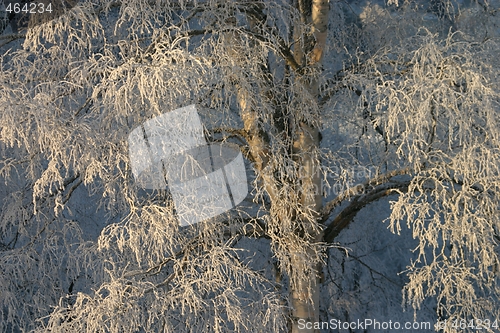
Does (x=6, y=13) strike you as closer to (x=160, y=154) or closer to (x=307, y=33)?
(x=160, y=154)

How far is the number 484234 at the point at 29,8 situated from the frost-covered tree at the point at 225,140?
0.14 meters

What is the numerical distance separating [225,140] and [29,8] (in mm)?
1608

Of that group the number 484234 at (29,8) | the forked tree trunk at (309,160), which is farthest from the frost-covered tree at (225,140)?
the number 484234 at (29,8)

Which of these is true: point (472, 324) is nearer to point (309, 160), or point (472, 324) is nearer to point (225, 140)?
point (309, 160)

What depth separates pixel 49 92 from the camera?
4.37m

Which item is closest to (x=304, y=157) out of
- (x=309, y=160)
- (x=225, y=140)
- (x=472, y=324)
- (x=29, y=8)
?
(x=309, y=160)

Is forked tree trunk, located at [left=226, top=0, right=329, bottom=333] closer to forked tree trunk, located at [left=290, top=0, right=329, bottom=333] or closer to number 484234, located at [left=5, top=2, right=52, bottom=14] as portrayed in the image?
forked tree trunk, located at [left=290, top=0, right=329, bottom=333]

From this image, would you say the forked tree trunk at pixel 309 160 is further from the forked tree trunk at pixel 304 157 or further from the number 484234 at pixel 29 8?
the number 484234 at pixel 29 8

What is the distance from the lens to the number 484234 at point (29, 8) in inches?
175

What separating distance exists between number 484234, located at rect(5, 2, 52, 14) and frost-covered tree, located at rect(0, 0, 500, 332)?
14cm

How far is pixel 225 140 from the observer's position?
4547mm

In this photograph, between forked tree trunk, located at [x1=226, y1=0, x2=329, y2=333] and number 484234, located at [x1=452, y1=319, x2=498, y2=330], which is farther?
forked tree trunk, located at [x1=226, y1=0, x2=329, y2=333]

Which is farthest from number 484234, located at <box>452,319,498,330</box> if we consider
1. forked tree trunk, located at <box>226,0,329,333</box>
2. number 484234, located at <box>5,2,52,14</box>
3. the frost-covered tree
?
number 484234, located at <box>5,2,52,14</box>

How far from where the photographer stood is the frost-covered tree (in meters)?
3.98
